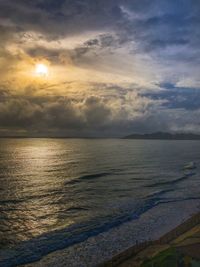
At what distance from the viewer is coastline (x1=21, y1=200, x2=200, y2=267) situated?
76.7 ft

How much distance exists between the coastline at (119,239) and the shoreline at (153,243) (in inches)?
22.5

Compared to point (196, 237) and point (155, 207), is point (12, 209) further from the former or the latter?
point (196, 237)

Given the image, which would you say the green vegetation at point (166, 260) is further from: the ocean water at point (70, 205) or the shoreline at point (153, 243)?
the ocean water at point (70, 205)

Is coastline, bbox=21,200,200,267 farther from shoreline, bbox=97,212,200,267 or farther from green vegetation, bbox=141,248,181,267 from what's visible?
green vegetation, bbox=141,248,181,267

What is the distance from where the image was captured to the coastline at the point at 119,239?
2339cm

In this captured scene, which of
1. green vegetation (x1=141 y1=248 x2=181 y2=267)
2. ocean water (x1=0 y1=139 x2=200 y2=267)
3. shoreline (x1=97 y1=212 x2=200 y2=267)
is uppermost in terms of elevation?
green vegetation (x1=141 y1=248 x2=181 y2=267)

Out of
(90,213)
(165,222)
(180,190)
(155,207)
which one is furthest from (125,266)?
(180,190)

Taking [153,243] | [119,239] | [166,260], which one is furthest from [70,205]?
[166,260]

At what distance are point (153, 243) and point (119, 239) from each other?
3.65 m

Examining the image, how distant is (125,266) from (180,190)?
116 feet

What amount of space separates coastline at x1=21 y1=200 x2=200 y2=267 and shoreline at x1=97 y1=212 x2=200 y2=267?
0.57m

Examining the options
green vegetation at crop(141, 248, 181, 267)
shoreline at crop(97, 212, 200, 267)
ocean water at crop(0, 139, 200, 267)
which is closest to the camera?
green vegetation at crop(141, 248, 181, 267)

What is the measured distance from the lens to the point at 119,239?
28.2m

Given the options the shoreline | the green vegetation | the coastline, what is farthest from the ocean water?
the green vegetation
